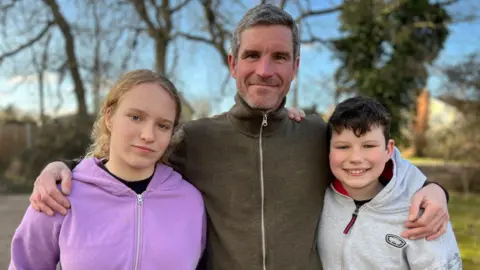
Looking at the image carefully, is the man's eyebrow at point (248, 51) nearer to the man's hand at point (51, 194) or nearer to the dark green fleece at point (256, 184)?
the dark green fleece at point (256, 184)

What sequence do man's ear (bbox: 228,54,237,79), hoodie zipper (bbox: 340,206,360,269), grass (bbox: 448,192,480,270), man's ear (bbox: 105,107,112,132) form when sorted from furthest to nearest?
1. grass (bbox: 448,192,480,270)
2. man's ear (bbox: 228,54,237,79)
3. hoodie zipper (bbox: 340,206,360,269)
4. man's ear (bbox: 105,107,112,132)

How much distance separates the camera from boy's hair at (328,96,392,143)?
2.01m

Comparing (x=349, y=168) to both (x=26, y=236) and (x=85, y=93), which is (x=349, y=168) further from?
(x=85, y=93)

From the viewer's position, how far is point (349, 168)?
202cm

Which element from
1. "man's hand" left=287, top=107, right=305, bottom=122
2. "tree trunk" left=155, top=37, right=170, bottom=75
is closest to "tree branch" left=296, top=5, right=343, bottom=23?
"tree trunk" left=155, top=37, right=170, bottom=75

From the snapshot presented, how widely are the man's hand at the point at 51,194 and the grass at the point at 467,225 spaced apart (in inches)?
196

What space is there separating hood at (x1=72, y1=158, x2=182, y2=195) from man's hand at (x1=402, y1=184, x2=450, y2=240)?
1.05 m

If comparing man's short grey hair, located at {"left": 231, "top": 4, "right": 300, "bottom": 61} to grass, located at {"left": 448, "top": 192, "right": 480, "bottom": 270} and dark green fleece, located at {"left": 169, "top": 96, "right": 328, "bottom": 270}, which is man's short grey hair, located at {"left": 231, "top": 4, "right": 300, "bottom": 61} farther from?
grass, located at {"left": 448, "top": 192, "right": 480, "bottom": 270}

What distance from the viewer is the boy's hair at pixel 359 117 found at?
2.01m

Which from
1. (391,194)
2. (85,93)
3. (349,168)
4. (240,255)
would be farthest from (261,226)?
(85,93)

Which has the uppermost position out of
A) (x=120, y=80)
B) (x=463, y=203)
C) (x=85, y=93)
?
(x=120, y=80)

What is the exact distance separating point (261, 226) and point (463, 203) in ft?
31.6

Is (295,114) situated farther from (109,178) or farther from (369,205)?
(109,178)

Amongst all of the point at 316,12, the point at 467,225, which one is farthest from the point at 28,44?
the point at 467,225
